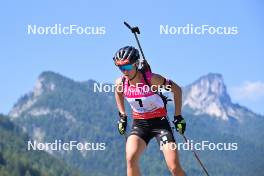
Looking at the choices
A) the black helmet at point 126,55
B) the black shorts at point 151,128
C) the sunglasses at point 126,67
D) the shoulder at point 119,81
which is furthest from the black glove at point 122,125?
the black helmet at point 126,55

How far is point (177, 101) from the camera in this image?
1305cm

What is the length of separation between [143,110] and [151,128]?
1.16ft

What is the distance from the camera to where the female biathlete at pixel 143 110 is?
12.5m

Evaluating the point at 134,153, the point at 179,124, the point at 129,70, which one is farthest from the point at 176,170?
the point at 129,70

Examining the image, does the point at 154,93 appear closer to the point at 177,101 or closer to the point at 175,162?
the point at 177,101

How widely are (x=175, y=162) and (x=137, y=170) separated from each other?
25.5 inches

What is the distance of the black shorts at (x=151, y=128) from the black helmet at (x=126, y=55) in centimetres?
138

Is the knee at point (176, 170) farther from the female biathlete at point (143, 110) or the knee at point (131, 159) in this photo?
the knee at point (131, 159)

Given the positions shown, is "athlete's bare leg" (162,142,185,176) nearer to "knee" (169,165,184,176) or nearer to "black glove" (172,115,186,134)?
"knee" (169,165,184,176)

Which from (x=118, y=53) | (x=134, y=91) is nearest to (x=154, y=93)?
(x=134, y=91)

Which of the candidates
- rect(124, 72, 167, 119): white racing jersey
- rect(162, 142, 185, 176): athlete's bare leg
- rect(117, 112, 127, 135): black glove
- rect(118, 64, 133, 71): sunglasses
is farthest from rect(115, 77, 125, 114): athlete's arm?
rect(162, 142, 185, 176): athlete's bare leg

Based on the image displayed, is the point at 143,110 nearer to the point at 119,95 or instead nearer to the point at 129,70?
the point at 119,95

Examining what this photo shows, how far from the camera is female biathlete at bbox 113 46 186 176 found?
1250cm

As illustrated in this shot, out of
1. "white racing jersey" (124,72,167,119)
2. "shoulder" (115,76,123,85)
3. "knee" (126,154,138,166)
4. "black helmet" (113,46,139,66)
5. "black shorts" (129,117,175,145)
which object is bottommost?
"knee" (126,154,138,166)
